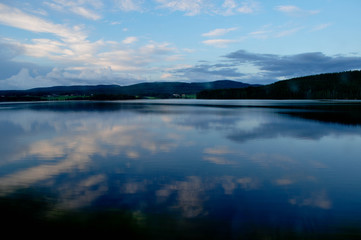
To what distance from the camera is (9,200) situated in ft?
30.7

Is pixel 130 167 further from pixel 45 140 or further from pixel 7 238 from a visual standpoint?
pixel 45 140

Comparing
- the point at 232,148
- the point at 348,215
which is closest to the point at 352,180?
the point at 348,215

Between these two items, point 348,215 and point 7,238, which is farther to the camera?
point 348,215

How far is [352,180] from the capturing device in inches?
465

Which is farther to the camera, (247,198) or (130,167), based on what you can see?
(130,167)

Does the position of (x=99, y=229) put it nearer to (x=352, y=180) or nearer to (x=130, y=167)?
(x=130, y=167)

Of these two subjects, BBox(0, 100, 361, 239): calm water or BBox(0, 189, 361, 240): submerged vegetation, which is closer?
BBox(0, 189, 361, 240): submerged vegetation

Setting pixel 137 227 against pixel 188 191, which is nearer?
pixel 137 227

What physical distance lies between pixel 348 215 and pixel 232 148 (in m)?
11.6

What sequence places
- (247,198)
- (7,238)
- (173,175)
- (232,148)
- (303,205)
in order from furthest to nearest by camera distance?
(232,148), (173,175), (247,198), (303,205), (7,238)

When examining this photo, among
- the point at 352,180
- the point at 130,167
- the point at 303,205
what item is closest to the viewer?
the point at 303,205

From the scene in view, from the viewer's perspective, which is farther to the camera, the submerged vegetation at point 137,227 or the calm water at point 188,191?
the calm water at point 188,191

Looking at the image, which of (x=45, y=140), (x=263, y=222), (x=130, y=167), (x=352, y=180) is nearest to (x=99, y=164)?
(x=130, y=167)

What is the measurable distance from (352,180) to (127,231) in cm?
1109
